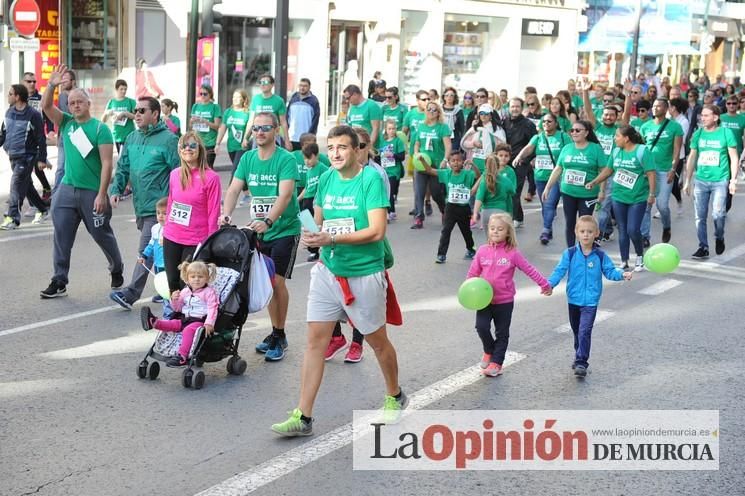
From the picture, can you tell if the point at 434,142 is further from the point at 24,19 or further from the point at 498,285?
the point at 24,19

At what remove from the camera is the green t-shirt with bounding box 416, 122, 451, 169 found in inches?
584

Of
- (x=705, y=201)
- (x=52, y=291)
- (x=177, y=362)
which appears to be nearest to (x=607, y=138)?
(x=705, y=201)

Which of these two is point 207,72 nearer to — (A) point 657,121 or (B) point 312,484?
(A) point 657,121

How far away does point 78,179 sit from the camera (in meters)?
9.69

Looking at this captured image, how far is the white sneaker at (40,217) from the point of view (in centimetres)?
1383

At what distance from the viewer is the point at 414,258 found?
1232 centimetres

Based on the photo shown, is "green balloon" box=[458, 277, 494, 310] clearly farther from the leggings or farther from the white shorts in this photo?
the leggings

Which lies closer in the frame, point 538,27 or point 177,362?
point 177,362

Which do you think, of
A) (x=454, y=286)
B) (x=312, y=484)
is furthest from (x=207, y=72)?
(x=312, y=484)

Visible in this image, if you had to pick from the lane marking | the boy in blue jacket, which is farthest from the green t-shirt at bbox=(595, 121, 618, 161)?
the lane marking

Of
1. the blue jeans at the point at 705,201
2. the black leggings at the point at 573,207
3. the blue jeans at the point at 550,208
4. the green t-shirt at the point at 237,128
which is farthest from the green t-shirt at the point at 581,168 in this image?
the green t-shirt at the point at 237,128

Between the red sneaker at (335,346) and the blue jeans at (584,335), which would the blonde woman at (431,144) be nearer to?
the red sneaker at (335,346)

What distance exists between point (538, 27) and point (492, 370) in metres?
33.2

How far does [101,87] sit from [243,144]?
956cm
